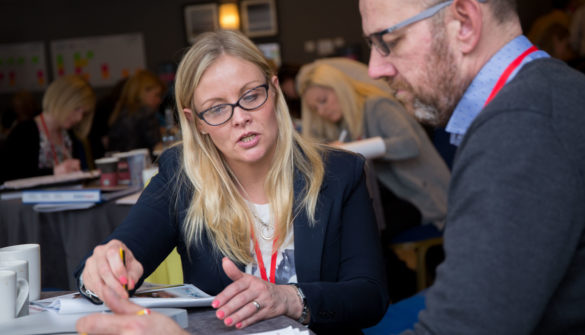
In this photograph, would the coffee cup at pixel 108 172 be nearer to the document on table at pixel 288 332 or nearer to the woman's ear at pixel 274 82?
the woman's ear at pixel 274 82

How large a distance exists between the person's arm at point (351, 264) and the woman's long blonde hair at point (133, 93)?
3.94 meters

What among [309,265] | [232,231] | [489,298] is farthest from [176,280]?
[489,298]

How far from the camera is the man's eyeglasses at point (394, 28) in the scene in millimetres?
896

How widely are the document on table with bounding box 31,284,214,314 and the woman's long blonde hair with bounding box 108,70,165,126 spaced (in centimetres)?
412

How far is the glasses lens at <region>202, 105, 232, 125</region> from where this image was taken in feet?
5.17

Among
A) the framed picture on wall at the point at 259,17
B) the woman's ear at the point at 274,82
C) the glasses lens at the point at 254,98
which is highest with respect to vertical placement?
the framed picture on wall at the point at 259,17

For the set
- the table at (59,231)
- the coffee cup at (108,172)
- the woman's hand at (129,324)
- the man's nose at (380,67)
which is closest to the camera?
the woman's hand at (129,324)

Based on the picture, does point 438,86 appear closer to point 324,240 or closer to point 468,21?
point 468,21

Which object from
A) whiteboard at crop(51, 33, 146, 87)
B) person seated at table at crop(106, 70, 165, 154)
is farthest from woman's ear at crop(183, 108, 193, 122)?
whiteboard at crop(51, 33, 146, 87)

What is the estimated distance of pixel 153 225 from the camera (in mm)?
1592

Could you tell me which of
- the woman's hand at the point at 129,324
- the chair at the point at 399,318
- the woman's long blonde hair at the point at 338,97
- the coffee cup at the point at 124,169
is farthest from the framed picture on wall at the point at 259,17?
the woman's hand at the point at 129,324

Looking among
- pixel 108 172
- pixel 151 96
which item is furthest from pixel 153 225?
pixel 151 96

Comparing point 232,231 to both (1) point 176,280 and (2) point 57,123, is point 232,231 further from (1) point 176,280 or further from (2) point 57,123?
(2) point 57,123

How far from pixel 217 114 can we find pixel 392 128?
214 cm
